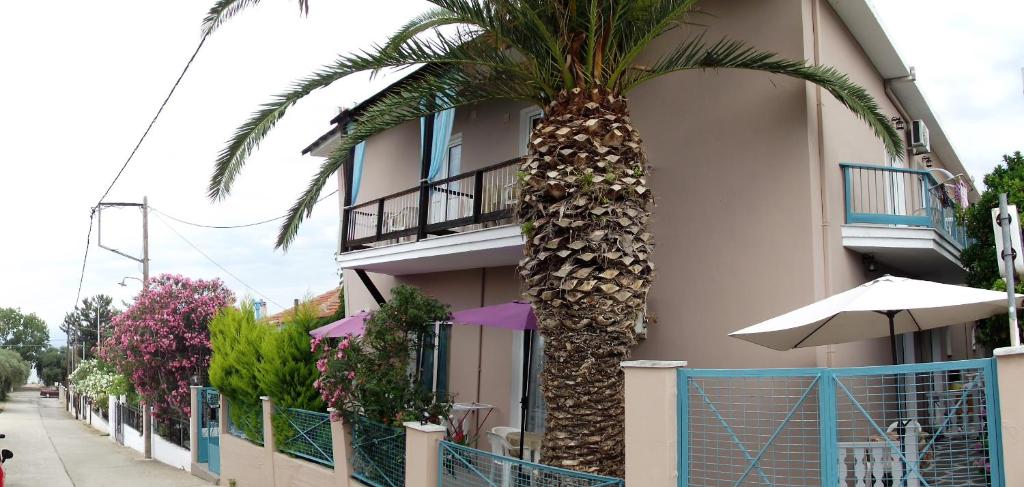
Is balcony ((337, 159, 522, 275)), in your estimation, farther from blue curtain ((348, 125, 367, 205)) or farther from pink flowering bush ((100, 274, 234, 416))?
pink flowering bush ((100, 274, 234, 416))

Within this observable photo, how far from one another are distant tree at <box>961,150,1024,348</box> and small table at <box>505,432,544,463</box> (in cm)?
579

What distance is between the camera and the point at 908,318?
25.6ft

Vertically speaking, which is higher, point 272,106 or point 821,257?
point 272,106

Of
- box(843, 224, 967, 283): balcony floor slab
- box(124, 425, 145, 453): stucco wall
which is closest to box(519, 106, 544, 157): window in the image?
box(843, 224, 967, 283): balcony floor slab

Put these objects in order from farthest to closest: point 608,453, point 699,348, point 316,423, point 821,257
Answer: point 316,423 < point 699,348 < point 821,257 < point 608,453

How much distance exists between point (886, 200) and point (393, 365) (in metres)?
6.41

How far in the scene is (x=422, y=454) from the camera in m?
8.66

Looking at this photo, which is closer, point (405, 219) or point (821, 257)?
point (821, 257)

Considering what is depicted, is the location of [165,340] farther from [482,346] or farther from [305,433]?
[482,346]

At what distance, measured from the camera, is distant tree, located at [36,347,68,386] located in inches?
4683

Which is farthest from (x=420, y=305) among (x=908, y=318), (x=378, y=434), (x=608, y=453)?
(x=908, y=318)

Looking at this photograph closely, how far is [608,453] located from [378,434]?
11.3 feet

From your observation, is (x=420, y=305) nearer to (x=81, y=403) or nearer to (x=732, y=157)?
(x=732, y=157)

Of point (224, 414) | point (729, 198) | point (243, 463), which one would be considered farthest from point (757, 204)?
point (224, 414)
